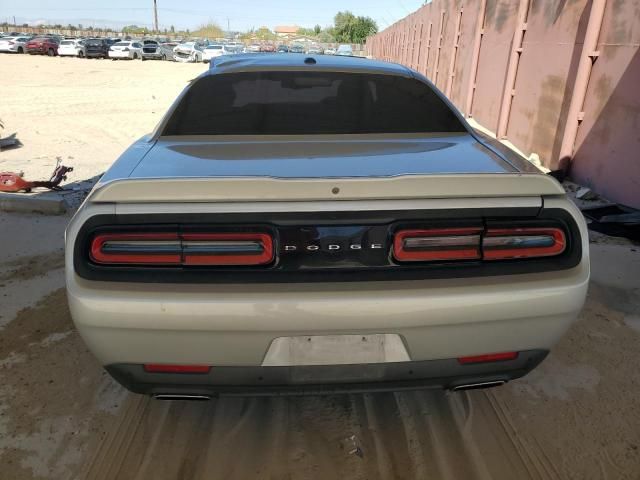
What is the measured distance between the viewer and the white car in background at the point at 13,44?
40156 mm

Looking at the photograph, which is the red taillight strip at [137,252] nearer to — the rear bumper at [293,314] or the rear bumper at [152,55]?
the rear bumper at [293,314]

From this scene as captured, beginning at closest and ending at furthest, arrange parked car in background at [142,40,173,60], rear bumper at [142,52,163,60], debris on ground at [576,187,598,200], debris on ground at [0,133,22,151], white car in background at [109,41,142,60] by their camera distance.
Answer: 1. debris on ground at [576,187,598,200]
2. debris on ground at [0,133,22,151]
3. white car in background at [109,41,142,60]
4. parked car in background at [142,40,173,60]
5. rear bumper at [142,52,163,60]

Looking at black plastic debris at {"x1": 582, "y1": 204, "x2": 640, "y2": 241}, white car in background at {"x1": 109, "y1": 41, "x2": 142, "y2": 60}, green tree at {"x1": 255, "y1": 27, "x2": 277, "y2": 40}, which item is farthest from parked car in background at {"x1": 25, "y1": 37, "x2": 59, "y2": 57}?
green tree at {"x1": 255, "y1": 27, "x2": 277, "y2": 40}

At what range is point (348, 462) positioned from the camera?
7.32 feet

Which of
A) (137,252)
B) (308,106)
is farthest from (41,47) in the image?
(137,252)

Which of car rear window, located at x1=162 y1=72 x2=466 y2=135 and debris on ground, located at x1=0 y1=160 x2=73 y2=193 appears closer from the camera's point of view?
car rear window, located at x1=162 y1=72 x2=466 y2=135

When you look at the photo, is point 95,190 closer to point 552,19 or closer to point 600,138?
point 600,138

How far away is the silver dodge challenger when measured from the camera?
1.84 meters

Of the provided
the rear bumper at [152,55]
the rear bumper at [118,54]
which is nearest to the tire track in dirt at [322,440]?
the rear bumper at [118,54]

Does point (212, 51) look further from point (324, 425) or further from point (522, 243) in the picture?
point (522, 243)

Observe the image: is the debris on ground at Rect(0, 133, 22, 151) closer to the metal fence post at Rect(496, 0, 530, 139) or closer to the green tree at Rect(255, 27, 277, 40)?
the metal fence post at Rect(496, 0, 530, 139)

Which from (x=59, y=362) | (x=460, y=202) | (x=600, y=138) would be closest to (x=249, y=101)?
(x=460, y=202)

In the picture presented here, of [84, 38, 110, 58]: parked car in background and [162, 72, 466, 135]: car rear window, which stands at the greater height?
[162, 72, 466, 135]: car rear window

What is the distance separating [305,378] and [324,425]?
613 mm
